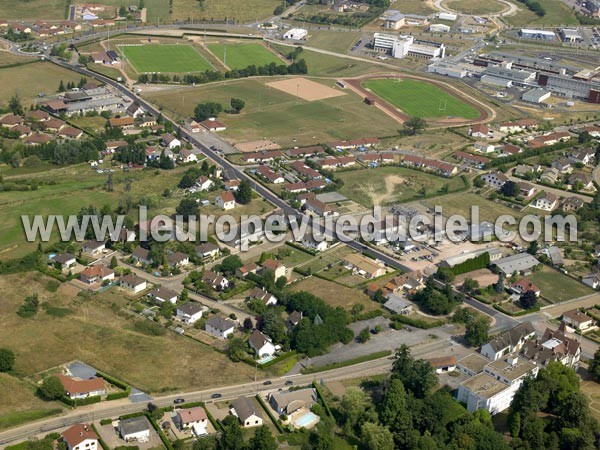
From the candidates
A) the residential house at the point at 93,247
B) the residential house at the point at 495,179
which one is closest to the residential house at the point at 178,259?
the residential house at the point at 93,247

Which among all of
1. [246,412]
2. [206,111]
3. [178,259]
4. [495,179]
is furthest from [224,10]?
[246,412]

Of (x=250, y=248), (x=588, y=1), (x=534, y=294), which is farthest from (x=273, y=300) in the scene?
(x=588, y=1)

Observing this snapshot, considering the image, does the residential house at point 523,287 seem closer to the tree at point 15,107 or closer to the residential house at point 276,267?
the residential house at point 276,267

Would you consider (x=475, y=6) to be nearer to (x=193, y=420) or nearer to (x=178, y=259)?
(x=178, y=259)

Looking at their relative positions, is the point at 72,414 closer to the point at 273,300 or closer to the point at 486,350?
the point at 273,300

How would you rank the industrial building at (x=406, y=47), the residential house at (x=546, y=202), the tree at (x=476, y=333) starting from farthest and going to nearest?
the industrial building at (x=406, y=47) → the residential house at (x=546, y=202) → the tree at (x=476, y=333)

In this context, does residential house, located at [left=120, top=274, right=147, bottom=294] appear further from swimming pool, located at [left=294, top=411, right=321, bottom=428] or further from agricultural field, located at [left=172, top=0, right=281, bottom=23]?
agricultural field, located at [left=172, top=0, right=281, bottom=23]

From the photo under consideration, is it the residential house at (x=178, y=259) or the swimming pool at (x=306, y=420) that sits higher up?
the residential house at (x=178, y=259)
